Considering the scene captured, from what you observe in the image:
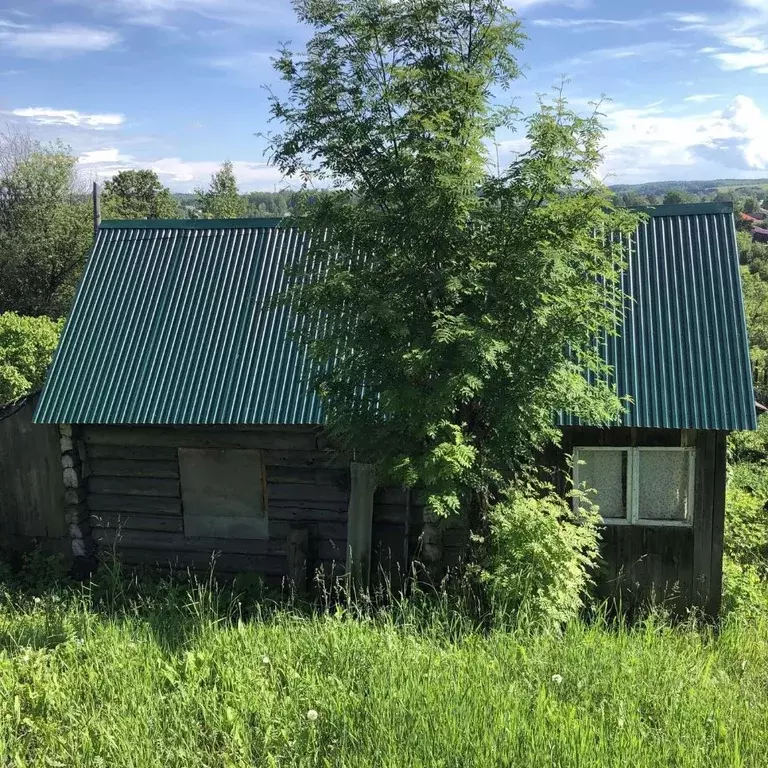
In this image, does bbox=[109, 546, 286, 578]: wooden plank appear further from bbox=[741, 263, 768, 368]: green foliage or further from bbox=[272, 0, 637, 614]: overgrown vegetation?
bbox=[741, 263, 768, 368]: green foliage

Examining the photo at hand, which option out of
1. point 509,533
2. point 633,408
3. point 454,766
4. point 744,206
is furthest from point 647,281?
point 744,206

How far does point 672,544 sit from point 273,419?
207 inches

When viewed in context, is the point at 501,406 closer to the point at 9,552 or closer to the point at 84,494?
the point at 84,494

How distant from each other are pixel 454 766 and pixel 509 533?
8.69ft

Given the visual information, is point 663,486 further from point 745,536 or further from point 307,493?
point 307,493

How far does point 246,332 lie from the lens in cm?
1002

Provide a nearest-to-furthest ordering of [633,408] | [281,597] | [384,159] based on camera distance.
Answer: [384,159]
[633,408]
[281,597]

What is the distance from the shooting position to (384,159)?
6.75 metres

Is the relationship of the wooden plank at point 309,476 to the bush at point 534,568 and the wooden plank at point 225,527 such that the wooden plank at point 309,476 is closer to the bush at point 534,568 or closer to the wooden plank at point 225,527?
the wooden plank at point 225,527

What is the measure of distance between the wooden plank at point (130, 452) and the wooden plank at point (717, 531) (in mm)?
7221

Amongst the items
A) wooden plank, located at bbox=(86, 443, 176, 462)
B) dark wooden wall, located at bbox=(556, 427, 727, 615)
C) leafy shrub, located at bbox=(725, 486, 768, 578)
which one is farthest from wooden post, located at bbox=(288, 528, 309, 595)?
leafy shrub, located at bbox=(725, 486, 768, 578)

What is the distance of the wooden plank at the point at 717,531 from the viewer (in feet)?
27.3

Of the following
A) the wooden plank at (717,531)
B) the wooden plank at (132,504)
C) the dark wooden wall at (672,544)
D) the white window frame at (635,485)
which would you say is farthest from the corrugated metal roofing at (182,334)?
the wooden plank at (717,531)

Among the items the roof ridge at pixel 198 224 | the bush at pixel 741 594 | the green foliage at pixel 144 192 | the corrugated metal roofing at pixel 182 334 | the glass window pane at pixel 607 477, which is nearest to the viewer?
the glass window pane at pixel 607 477
